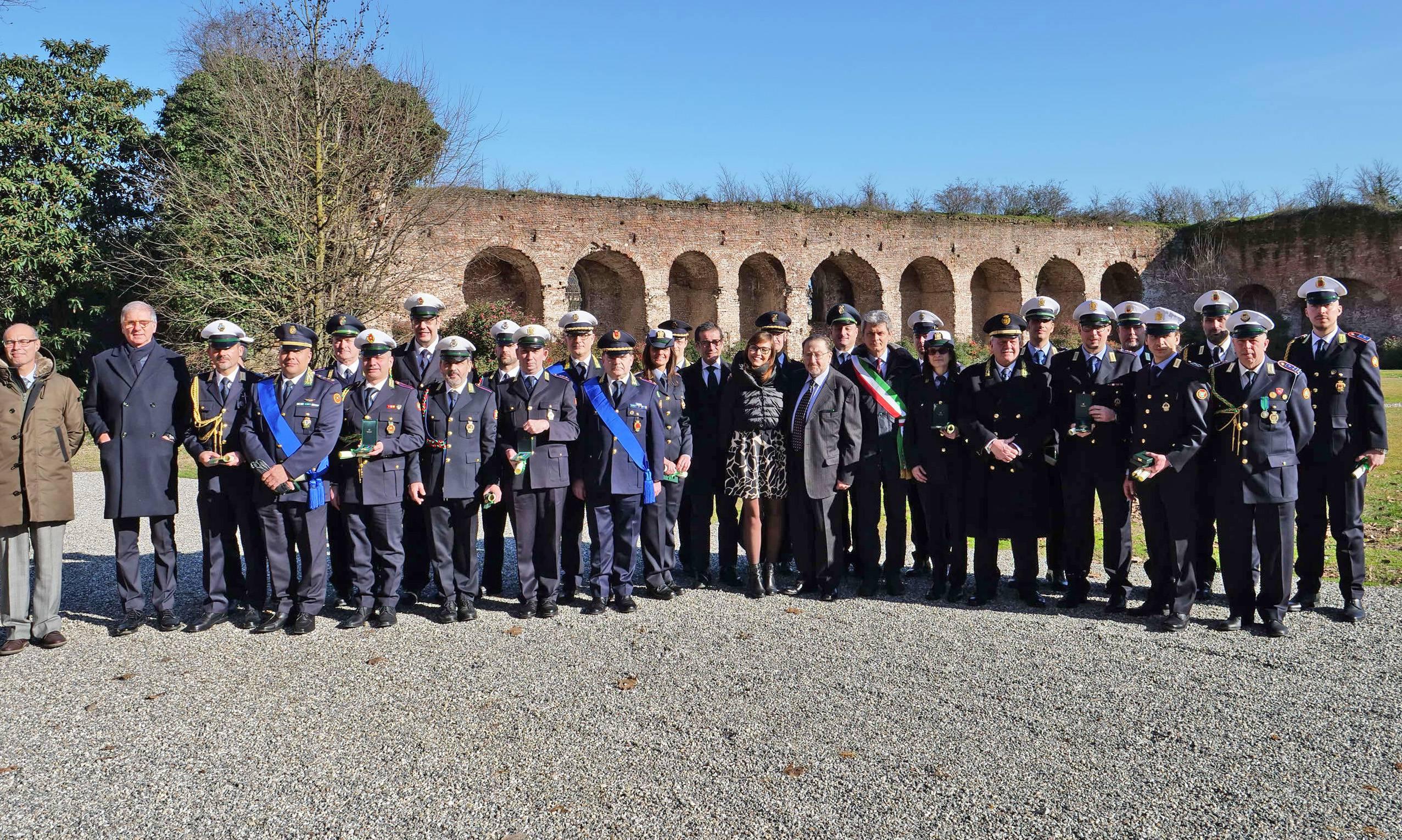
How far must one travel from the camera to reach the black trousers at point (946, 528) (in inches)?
246

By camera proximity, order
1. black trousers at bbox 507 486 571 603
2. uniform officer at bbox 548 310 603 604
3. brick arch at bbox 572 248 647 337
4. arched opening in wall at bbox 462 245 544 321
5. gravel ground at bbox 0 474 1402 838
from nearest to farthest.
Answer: gravel ground at bbox 0 474 1402 838
black trousers at bbox 507 486 571 603
uniform officer at bbox 548 310 603 604
arched opening in wall at bbox 462 245 544 321
brick arch at bbox 572 248 647 337

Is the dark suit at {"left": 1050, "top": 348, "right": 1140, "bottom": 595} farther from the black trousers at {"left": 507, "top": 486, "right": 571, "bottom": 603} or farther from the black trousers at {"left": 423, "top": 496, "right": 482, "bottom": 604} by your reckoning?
the black trousers at {"left": 423, "top": 496, "right": 482, "bottom": 604}

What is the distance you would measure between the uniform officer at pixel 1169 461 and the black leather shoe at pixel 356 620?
4.94m

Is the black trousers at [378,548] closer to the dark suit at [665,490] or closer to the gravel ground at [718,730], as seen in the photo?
the gravel ground at [718,730]

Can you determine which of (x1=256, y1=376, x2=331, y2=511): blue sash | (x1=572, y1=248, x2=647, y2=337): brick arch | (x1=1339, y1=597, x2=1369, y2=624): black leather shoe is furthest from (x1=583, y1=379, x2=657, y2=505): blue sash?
(x1=572, y1=248, x2=647, y2=337): brick arch

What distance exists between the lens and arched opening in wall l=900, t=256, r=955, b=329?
31.1 meters

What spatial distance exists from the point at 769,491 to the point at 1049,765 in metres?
3.04

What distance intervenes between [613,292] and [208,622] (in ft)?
73.6

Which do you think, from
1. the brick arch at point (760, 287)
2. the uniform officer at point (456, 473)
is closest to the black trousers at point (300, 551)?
the uniform officer at point (456, 473)

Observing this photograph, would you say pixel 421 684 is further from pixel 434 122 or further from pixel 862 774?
pixel 434 122

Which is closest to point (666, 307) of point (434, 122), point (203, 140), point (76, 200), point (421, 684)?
point (434, 122)

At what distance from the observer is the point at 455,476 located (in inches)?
233

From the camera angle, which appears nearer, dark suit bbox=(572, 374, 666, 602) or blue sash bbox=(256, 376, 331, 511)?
blue sash bbox=(256, 376, 331, 511)

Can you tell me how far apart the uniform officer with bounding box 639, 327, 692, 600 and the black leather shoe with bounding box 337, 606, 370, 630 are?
6.21 ft
